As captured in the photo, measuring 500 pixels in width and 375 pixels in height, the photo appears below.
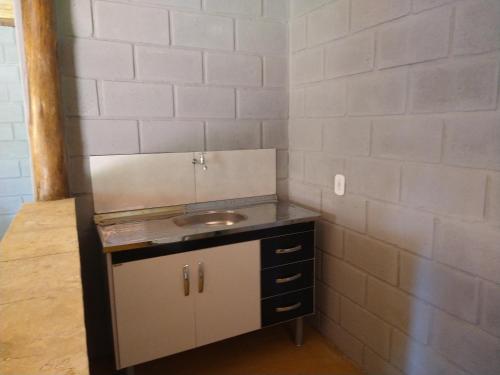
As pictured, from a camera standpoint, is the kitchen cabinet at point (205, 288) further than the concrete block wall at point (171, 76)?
No

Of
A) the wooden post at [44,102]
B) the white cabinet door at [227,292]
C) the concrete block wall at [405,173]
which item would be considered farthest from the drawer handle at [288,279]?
the wooden post at [44,102]

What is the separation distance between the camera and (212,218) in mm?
2154

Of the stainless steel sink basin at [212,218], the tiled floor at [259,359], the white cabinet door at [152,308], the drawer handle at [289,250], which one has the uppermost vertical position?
the stainless steel sink basin at [212,218]

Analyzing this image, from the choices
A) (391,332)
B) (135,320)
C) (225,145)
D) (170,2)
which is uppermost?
(170,2)

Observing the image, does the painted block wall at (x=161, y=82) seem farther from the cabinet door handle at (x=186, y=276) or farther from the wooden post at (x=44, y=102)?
the cabinet door handle at (x=186, y=276)

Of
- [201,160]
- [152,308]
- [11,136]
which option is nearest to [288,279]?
[152,308]

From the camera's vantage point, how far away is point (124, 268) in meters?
1.54

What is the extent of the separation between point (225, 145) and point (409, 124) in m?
1.06

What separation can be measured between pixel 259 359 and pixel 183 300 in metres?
0.66

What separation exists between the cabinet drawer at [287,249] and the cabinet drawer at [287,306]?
0.65 feet

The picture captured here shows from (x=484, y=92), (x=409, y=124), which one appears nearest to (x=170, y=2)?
(x=409, y=124)

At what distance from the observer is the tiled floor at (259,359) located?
6.26ft

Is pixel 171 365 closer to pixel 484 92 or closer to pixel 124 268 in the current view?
pixel 124 268

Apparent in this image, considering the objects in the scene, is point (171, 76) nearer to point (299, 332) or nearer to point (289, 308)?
point (289, 308)
